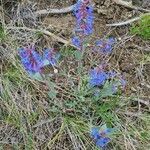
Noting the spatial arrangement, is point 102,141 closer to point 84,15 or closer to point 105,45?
point 105,45

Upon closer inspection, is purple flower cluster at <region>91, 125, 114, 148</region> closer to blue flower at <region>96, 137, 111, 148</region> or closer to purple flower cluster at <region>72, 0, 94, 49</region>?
blue flower at <region>96, 137, 111, 148</region>

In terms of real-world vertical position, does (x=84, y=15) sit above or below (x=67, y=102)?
above

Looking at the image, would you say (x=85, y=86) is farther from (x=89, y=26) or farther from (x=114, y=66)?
(x=89, y=26)

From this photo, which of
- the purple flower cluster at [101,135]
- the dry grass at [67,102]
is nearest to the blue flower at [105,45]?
the dry grass at [67,102]

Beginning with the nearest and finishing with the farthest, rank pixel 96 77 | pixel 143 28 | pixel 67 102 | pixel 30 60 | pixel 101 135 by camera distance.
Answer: pixel 30 60 < pixel 101 135 < pixel 96 77 < pixel 67 102 < pixel 143 28

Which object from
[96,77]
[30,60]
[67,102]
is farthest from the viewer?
[67,102]

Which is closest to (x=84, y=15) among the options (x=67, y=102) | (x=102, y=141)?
(x=67, y=102)

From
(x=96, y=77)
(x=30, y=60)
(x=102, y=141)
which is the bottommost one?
(x=102, y=141)

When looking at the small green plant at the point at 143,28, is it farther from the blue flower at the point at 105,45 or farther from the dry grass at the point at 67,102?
the blue flower at the point at 105,45
